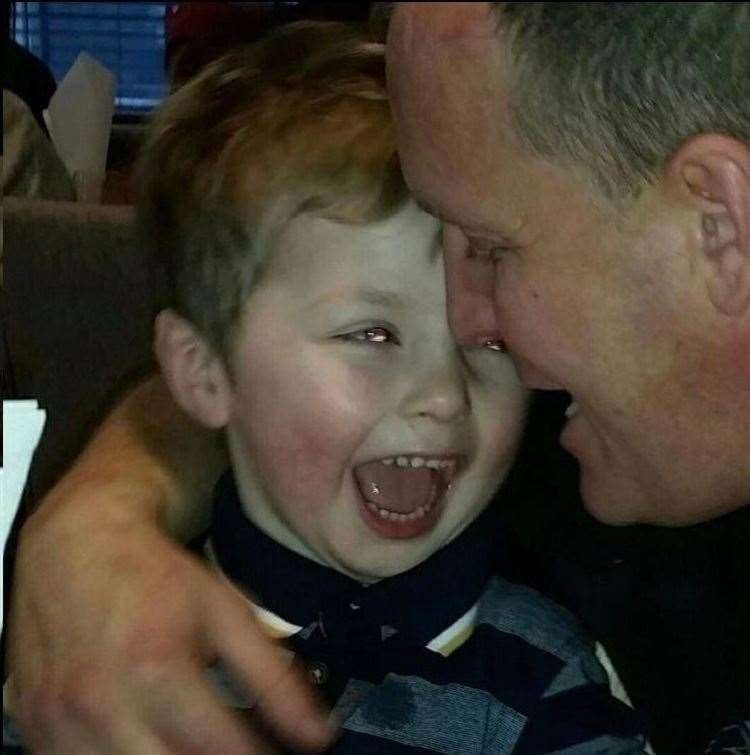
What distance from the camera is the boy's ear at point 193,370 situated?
0.69m

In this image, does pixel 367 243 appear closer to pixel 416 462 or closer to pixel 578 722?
pixel 416 462

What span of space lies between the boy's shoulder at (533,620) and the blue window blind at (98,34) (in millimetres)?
322

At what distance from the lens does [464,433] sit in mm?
658

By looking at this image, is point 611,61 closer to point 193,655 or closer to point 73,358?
point 193,655

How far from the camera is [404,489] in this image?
2.21ft

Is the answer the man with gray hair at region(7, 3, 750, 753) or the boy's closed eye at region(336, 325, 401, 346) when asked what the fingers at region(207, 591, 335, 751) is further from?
the boy's closed eye at region(336, 325, 401, 346)

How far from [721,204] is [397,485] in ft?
0.80

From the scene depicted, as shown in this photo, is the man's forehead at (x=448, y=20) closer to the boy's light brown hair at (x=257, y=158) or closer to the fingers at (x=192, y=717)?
the boy's light brown hair at (x=257, y=158)

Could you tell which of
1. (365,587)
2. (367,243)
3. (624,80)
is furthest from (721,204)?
(365,587)

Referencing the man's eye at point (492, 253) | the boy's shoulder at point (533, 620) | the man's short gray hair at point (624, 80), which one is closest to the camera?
the man's short gray hair at point (624, 80)

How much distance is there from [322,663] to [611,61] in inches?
13.1

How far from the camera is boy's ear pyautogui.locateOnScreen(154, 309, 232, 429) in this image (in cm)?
69

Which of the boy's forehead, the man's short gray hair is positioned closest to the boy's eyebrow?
the boy's forehead

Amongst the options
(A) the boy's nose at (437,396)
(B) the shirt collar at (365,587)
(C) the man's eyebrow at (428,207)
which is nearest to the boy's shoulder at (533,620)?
(B) the shirt collar at (365,587)
